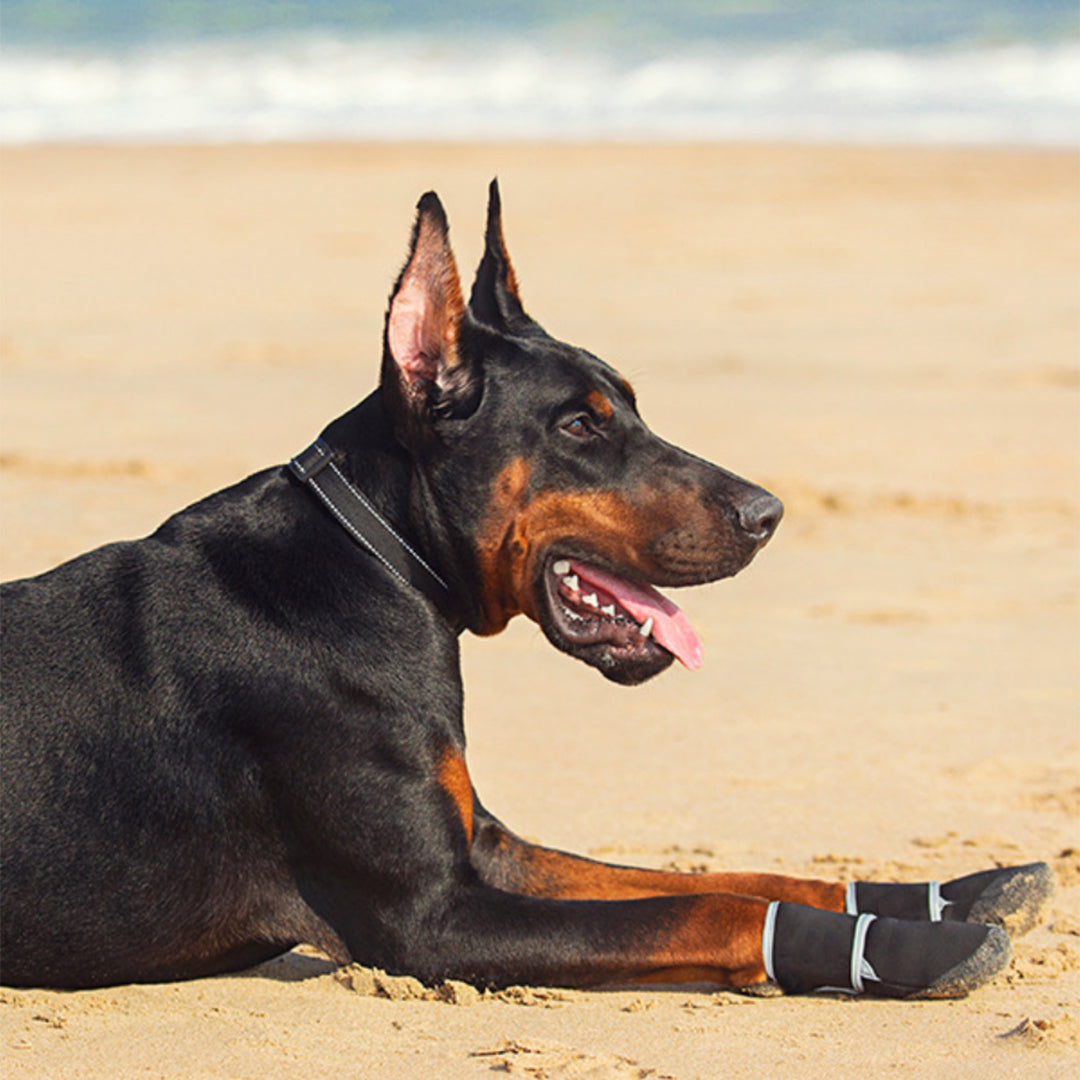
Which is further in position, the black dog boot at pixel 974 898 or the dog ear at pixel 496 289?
the dog ear at pixel 496 289

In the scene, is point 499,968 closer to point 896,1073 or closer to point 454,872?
point 454,872

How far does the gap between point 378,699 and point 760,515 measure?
3.34 ft

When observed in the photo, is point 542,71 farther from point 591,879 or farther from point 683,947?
point 683,947

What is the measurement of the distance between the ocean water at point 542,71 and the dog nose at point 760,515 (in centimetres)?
3004

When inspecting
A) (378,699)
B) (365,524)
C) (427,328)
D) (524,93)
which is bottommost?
(378,699)

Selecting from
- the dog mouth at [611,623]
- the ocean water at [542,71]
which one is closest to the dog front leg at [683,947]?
the dog mouth at [611,623]

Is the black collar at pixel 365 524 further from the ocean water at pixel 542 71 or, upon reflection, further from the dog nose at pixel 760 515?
the ocean water at pixel 542 71

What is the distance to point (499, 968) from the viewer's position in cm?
407

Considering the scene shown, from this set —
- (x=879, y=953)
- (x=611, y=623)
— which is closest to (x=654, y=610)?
(x=611, y=623)

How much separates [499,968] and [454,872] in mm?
234

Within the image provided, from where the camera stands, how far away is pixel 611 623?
4.48m

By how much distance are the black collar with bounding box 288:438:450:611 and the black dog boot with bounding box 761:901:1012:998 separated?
1100 millimetres

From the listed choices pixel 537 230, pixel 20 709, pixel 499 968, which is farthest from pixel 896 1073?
pixel 537 230

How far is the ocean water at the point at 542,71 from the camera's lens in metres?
35.5
